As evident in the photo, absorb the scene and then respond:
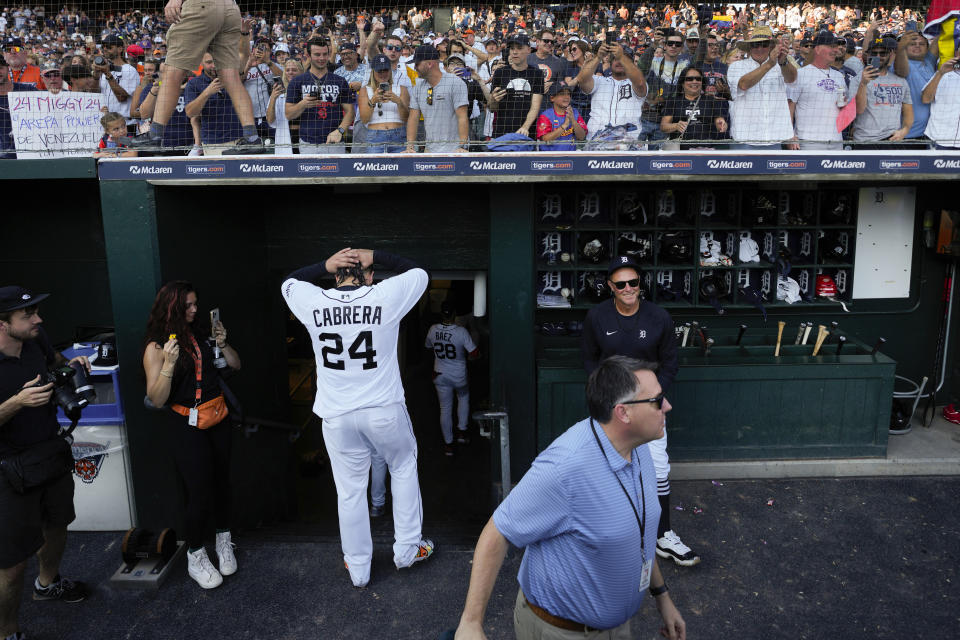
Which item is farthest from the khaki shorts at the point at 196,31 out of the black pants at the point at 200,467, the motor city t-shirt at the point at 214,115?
the black pants at the point at 200,467

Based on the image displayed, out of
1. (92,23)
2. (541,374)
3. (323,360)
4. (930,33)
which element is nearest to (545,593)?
(323,360)

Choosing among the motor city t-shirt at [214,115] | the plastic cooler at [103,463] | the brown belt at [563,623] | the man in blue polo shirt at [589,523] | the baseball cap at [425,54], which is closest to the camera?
the man in blue polo shirt at [589,523]

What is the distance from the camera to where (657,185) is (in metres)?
6.68

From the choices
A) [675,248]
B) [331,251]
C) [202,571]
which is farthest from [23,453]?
[675,248]

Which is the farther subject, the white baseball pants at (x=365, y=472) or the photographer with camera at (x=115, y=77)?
the photographer with camera at (x=115, y=77)

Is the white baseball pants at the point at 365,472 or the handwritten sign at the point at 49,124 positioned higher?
the handwritten sign at the point at 49,124

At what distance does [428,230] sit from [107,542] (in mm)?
3518

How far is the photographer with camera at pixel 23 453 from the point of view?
3723 millimetres

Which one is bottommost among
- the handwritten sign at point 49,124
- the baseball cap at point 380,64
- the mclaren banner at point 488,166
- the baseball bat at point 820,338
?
the baseball bat at point 820,338

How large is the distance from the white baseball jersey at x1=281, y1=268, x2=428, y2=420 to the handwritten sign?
2.57 metres

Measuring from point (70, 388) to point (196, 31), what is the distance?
9.58 ft

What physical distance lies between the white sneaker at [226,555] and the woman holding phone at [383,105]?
3.22m

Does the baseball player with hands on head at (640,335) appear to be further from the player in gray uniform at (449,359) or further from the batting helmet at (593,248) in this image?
the player in gray uniform at (449,359)

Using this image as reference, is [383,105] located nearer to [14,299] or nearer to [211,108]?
[211,108]
